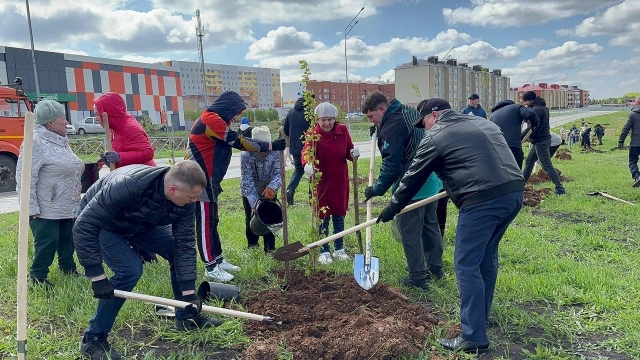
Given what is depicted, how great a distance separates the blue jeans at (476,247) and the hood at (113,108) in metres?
3.17

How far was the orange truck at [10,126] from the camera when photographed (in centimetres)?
1077

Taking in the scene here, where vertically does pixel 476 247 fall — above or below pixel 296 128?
below

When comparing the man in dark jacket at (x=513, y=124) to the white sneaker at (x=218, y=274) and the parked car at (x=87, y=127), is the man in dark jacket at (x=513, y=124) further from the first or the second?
the parked car at (x=87, y=127)

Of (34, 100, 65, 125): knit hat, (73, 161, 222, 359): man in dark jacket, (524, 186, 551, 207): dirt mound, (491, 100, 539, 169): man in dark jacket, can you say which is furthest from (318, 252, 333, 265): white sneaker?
(524, 186, 551, 207): dirt mound

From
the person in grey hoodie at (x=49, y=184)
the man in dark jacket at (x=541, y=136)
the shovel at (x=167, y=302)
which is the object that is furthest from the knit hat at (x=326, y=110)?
the man in dark jacket at (x=541, y=136)

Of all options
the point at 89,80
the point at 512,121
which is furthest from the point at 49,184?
the point at 89,80

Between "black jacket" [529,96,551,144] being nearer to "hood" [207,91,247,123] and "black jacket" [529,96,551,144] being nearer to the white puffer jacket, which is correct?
"hood" [207,91,247,123]

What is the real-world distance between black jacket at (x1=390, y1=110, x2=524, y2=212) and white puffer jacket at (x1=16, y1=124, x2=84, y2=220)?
9.88 ft

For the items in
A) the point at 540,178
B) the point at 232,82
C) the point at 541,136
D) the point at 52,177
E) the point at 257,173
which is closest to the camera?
the point at 52,177

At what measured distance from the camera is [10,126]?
1087 cm

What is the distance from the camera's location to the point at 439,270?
13.4 ft

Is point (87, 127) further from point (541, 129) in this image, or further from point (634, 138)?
point (634, 138)

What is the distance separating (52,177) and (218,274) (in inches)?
65.3

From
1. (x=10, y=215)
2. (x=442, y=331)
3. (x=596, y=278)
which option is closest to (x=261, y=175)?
(x=442, y=331)
